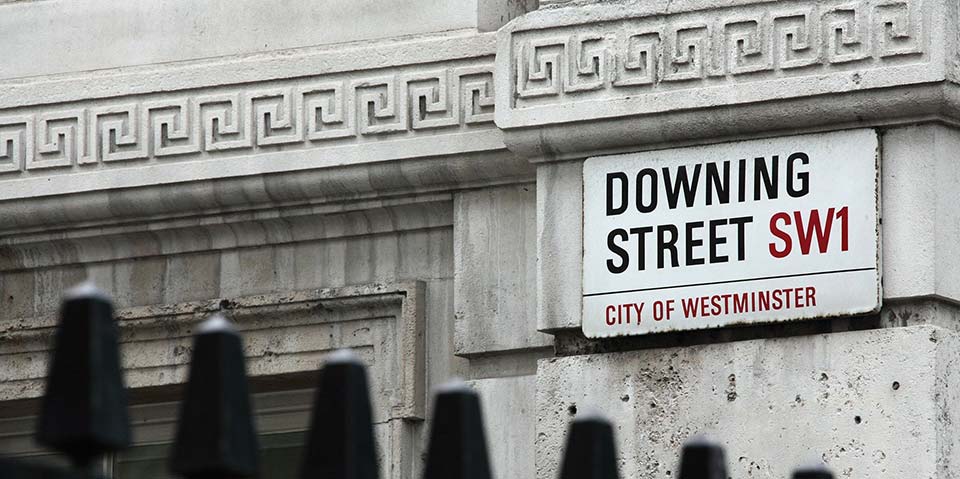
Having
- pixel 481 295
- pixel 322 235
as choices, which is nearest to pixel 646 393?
pixel 481 295

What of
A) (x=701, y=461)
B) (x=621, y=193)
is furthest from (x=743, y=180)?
(x=701, y=461)

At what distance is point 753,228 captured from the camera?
7.30 metres

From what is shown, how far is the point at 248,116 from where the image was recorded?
8305 millimetres

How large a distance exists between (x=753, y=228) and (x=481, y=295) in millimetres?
1085

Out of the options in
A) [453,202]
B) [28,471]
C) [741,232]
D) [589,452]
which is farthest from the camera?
[453,202]

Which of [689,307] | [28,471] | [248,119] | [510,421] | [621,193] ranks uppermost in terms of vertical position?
[248,119]

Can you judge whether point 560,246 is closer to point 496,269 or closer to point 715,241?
point 496,269

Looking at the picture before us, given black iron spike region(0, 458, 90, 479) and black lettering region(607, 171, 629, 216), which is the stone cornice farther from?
black iron spike region(0, 458, 90, 479)

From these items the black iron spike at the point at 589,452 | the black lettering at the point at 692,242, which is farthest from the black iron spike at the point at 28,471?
the black lettering at the point at 692,242

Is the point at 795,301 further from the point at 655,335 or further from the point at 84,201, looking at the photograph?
the point at 84,201

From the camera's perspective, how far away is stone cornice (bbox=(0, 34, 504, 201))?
26.3 feet

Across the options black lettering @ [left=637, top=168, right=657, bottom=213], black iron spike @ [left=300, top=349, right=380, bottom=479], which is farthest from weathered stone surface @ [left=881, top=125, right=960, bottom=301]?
black iron spike @ [left=300, top=349, right=380, bottom=479]

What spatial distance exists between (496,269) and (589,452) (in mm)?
4661

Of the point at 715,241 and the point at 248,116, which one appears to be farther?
the point at 248,116
